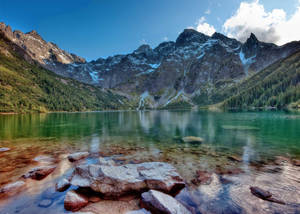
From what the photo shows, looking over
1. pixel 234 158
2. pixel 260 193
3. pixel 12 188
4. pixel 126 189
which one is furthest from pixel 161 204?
pixel 234 158

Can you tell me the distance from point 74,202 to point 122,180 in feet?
9.88

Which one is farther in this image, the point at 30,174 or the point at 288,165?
the point at 288,165

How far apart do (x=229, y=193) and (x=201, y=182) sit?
7.36 feet

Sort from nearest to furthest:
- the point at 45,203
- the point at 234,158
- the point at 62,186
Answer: the point at 45,203 < the point at 62,186 < the point at 234,158

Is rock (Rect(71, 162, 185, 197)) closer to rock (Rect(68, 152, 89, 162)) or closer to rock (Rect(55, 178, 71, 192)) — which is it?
rock (Rect(55, 178, 71, 192))

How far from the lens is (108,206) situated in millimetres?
9172

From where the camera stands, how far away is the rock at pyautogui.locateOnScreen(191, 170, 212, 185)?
12.5 m

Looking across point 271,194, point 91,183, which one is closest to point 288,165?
point 271,194

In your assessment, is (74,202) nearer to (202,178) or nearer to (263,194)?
(202,178)

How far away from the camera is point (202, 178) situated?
Answer: 43.2 ft

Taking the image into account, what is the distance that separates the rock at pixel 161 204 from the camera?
7.98 m

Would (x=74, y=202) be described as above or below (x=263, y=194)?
above

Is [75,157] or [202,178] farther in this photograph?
[75,157]

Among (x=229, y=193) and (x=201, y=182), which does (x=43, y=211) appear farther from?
(x=229, y=193)
